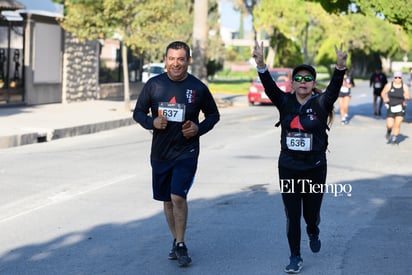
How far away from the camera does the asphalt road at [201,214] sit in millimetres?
7039

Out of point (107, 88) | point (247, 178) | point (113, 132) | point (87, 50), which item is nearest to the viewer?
point (247, 178)

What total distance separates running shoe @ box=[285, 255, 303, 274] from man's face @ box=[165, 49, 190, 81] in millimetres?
1697

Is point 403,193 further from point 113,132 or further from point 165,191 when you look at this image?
point 113,132

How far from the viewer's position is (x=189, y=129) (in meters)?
6.69

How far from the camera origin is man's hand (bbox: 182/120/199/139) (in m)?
6.68

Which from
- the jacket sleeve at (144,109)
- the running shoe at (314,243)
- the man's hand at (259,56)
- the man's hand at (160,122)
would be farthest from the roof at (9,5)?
the running shoe at (314,243)

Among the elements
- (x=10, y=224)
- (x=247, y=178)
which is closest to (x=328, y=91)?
(x=10, y=224)

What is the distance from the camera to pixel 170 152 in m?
6.82

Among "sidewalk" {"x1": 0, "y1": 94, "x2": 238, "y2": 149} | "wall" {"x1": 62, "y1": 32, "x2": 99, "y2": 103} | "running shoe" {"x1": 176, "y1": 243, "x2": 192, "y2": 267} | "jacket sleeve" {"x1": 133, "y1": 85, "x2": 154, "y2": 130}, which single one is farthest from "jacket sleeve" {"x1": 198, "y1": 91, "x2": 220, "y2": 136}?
"wall" {"x1": 62, "y1": 32, "x2": 99, "y2": 103}

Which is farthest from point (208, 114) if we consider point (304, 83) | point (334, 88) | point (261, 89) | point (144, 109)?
point (261, 89)

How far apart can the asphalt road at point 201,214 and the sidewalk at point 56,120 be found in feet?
4.56

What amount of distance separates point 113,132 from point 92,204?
1135 cm

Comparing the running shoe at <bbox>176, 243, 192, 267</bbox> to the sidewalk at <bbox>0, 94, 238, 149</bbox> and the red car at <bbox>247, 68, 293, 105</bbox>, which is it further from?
the red car at <bbox>247, 68, 293, 105</bbox>

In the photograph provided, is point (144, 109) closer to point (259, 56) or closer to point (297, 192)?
point (259, 56)
